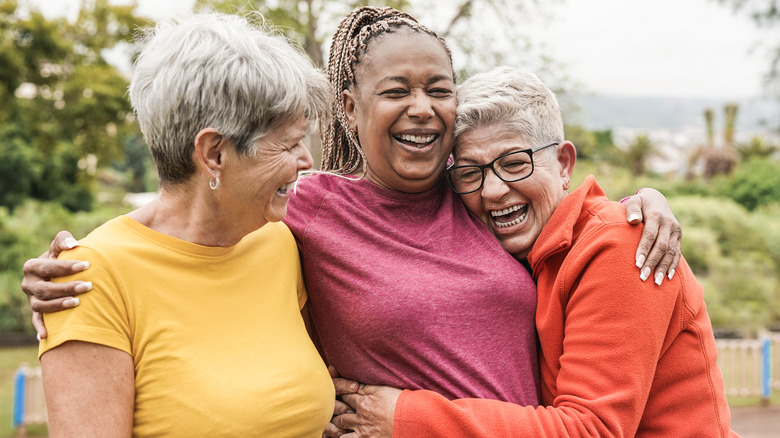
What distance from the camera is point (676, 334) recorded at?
2.05m

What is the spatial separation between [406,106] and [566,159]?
645 millimetres

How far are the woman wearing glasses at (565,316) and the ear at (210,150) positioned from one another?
891 millimetres

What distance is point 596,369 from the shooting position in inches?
77.7

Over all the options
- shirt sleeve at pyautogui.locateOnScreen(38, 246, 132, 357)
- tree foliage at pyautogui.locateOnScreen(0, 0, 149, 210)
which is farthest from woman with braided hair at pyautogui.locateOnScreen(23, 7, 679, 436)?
tree foliage at pyautogui.locateOnScreen(0, 0, 149, 210)

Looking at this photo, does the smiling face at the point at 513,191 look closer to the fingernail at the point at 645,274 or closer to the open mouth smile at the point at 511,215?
the open mouth smile at the point at 511,215

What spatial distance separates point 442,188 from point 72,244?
4.29 ft

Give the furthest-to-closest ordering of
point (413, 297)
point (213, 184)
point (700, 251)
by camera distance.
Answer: point (700, 251), point (413, 297), point (213, 184)

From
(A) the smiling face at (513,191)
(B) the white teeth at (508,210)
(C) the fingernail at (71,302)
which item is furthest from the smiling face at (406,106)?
(C) the fingernail at (71,302)

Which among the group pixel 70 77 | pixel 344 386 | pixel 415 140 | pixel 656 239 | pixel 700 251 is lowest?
pixel 700 251

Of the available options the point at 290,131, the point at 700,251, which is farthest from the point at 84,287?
the point at 700,251

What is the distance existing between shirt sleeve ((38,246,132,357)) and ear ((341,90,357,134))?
1045 mm

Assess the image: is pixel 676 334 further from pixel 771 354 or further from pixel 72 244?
pixel 771 354

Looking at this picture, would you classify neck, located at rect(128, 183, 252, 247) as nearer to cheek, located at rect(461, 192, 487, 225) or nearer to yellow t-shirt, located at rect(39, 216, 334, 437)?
yellow t-shirt, located at rect(39, 216, 334, 437)

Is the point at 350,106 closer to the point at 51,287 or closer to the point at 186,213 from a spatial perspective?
the point at 186,213
